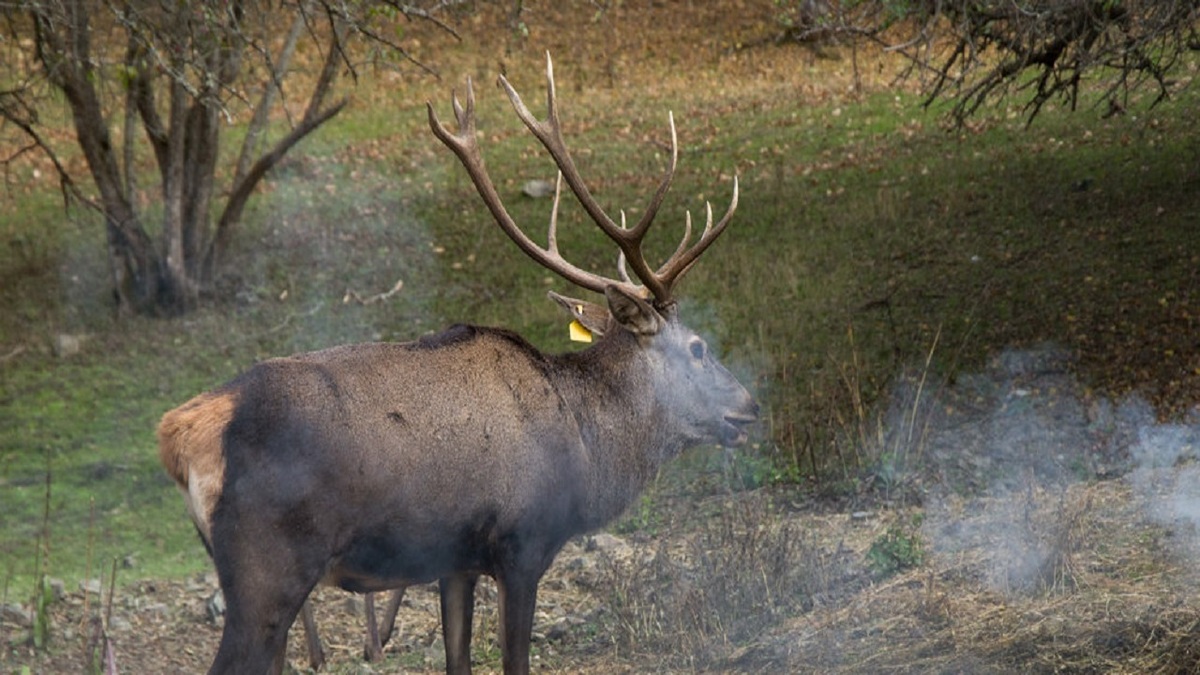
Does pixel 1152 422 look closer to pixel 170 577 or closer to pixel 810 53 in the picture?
pixel 170 577

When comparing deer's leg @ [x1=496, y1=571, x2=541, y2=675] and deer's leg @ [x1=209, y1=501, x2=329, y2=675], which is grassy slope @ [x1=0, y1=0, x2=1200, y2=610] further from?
deer's leg @ [x1=209, y1=501, x2=329, y2=675]

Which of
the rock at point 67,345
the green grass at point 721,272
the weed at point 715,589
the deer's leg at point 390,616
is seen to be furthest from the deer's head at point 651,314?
the rock at point 67,345

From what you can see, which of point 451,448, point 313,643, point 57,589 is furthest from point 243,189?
point 451,448

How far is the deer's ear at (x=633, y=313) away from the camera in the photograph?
7.02 metres

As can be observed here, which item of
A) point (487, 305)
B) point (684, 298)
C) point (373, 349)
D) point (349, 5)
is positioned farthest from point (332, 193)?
point (373, 349)

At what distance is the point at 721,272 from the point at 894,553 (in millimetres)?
5701

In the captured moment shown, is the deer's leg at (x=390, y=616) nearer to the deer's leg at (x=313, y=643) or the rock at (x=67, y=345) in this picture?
the deer's leg at (x=313, y=643)

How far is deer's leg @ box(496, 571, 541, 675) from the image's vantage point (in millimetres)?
6270

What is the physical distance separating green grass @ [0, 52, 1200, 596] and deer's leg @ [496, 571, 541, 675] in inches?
139

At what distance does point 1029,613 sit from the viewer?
6.55m

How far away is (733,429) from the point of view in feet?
24.1

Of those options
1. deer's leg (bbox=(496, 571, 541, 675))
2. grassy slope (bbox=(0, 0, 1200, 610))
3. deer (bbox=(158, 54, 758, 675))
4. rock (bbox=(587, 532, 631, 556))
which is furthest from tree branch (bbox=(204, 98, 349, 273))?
deer's leg (bbox=(496, 571, 541, 675))

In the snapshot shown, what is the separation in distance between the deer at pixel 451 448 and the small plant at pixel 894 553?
95 centimetres

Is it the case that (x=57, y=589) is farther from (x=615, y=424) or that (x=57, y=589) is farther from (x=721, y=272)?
(x=721, y=272)
